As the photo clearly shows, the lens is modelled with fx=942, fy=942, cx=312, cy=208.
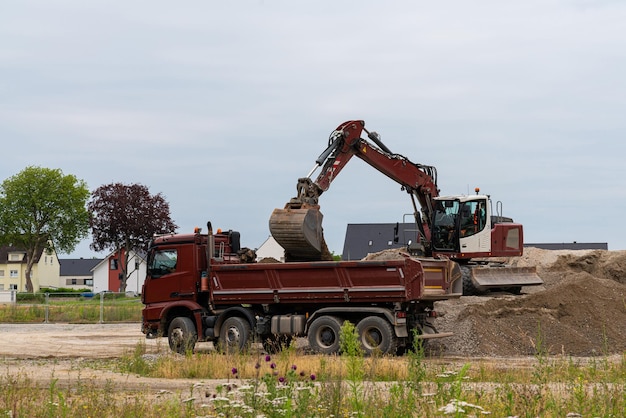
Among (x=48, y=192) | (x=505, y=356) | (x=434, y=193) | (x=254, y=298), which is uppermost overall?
(x=48, y=192)

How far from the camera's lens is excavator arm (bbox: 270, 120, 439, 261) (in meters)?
21.3

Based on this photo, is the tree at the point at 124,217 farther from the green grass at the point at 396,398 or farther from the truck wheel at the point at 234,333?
the green grass at the point at 396,398

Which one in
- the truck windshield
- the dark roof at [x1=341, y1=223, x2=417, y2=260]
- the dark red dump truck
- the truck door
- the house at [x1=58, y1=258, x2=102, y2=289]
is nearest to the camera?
the dark red dump truck

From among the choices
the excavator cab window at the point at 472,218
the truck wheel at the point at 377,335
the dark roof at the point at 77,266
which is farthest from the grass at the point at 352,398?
the dark roof at the point at 77,266

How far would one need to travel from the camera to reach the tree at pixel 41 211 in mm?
87875

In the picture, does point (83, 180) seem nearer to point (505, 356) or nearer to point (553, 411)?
point (505, 356)

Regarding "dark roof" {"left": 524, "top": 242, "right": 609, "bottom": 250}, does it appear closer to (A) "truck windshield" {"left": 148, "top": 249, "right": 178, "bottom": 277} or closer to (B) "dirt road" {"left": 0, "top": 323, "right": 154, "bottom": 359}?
(B) "dirt road" {"left": 0, "top": 323, "right": 154, "bottom": 359}

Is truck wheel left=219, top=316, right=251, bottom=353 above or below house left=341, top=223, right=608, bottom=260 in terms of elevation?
below

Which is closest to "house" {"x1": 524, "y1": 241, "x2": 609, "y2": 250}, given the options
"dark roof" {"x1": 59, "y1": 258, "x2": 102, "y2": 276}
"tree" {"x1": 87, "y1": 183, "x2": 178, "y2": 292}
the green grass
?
"tree" {"x1": 87, "y1": 183, "x2": 178, "y2": 292}

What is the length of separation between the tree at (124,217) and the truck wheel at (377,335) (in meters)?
61.9

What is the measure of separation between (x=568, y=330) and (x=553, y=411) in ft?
46.7

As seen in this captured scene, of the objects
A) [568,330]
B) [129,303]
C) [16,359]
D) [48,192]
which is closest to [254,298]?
[16,359]

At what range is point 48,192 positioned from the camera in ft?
293

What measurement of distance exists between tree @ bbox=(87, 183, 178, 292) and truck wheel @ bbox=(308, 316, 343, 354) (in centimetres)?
6118
